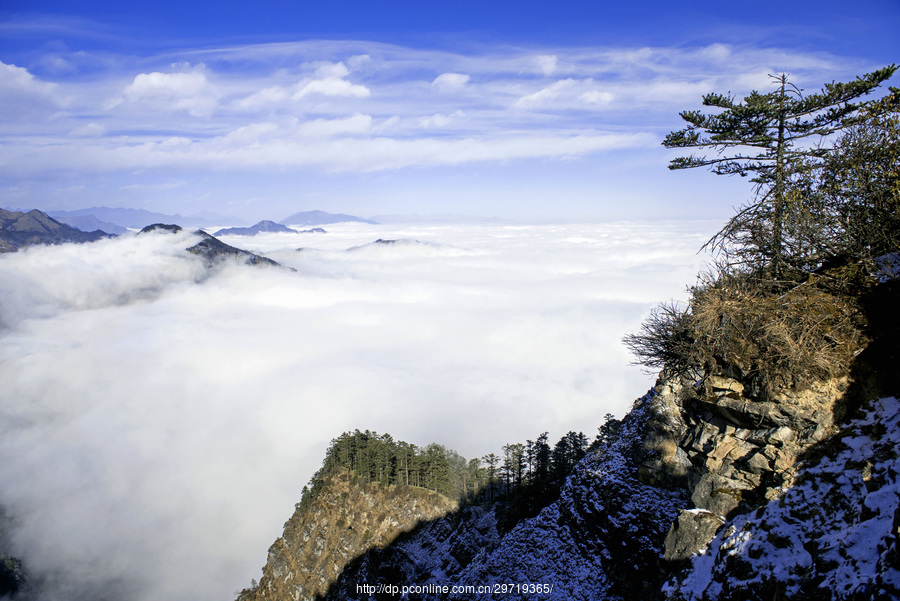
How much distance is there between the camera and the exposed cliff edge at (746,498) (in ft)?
29.1

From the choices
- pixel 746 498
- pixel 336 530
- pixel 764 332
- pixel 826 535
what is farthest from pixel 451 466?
pixel 826 535

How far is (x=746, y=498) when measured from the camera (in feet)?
38.0

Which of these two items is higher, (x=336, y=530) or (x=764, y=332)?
(x=764, y=332)

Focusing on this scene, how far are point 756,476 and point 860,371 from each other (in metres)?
4.14

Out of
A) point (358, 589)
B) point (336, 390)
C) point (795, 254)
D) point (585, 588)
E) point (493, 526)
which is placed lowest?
point (336, 390)

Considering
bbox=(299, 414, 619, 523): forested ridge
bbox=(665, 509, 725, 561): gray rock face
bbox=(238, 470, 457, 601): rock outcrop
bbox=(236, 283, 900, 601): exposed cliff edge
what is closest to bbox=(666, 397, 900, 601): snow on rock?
bbox=(236, 283, 900, 601): exposed cliff edge

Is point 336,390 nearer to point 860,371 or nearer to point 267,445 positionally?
point 267,445

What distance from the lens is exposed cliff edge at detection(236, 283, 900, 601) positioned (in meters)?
8.86

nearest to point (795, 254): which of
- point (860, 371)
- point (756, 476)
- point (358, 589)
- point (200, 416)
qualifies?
point (860, 371)

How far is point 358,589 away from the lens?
3706 centimetres

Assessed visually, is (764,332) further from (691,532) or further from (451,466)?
(451,466)

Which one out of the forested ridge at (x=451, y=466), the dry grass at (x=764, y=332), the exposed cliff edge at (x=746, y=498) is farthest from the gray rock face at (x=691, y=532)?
the forested ridge at (x=451, y=466)

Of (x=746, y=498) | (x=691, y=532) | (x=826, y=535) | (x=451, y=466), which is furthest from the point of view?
(x=451, y=466)

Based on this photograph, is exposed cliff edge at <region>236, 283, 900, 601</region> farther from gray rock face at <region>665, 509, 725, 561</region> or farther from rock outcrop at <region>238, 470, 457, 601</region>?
rock outcrop at <region>238, 470, 457, 601</region>
